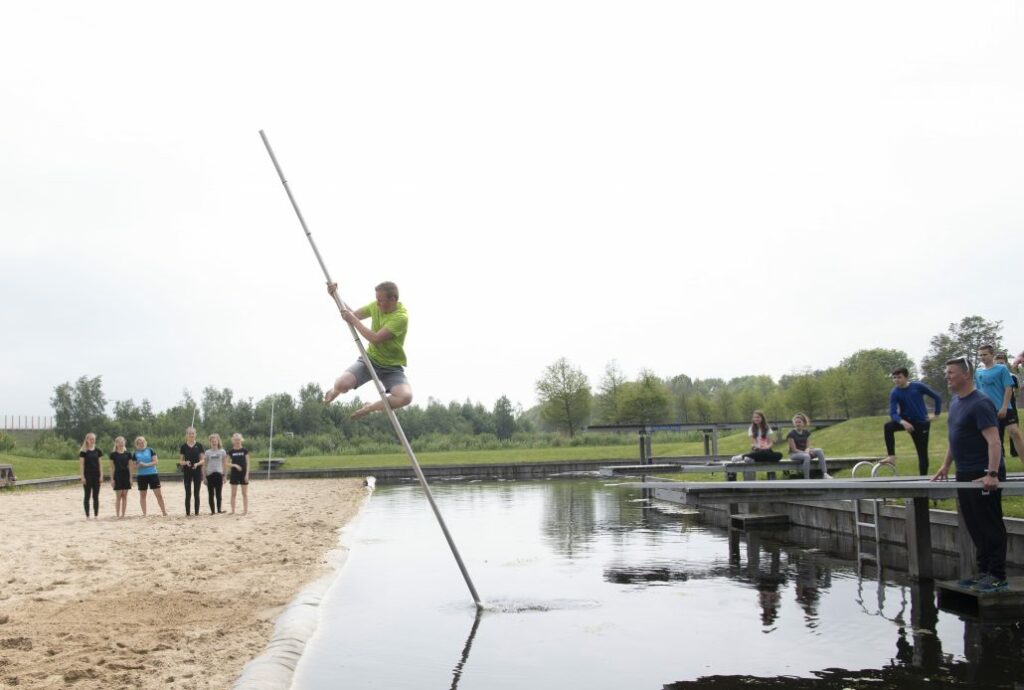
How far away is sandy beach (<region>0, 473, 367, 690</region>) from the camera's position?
7.23 metres

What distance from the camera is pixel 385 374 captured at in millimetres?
9164

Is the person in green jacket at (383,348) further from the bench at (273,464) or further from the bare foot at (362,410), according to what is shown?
the bench at (273,464)

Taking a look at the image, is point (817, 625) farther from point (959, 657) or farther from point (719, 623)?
point (959, 657)

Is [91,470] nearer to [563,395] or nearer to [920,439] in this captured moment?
[920,439]

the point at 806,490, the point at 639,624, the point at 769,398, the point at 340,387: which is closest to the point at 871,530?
the point at 806,490

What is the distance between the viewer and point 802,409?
66562 mm

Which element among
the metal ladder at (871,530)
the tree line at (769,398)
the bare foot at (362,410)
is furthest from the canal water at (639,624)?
the tree line at (769,398)

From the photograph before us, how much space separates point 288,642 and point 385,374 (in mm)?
2624

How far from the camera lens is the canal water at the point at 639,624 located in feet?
23.5

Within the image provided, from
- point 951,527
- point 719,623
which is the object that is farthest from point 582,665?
point 951,527

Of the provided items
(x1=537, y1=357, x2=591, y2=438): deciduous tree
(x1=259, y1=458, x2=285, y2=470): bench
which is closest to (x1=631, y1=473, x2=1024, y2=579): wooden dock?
(x1=259, y1=458, x2=285, y2=470): bench

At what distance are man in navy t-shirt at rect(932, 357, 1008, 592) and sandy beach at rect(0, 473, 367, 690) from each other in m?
6.82

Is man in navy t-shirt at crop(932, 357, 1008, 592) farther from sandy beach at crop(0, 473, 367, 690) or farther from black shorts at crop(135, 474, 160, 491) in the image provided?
black shorts at crop(135, 474, 160, 491)

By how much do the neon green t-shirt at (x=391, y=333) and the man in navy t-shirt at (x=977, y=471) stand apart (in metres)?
5.24
